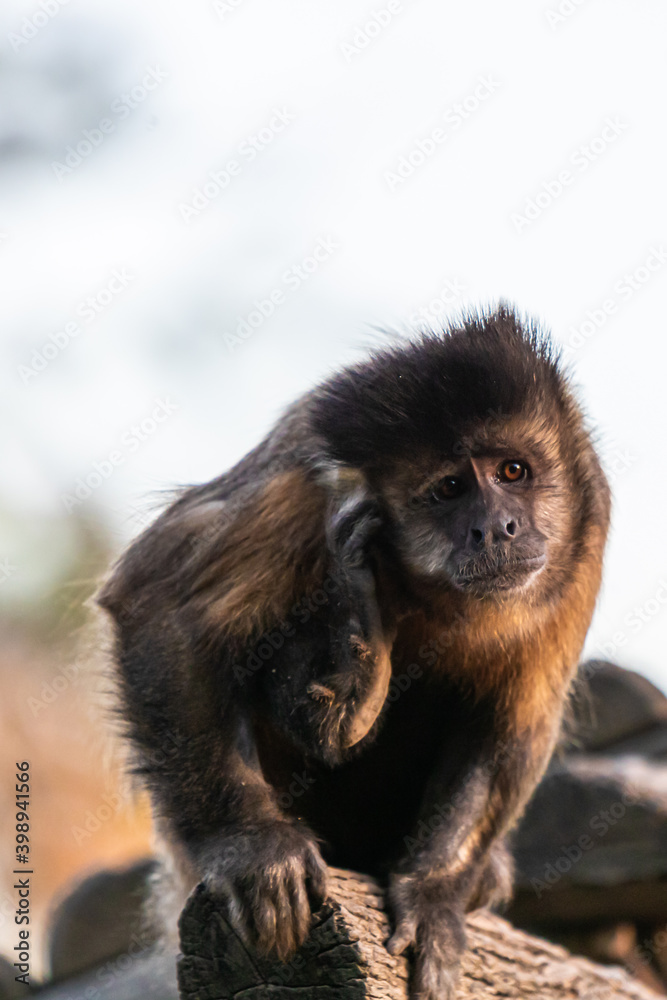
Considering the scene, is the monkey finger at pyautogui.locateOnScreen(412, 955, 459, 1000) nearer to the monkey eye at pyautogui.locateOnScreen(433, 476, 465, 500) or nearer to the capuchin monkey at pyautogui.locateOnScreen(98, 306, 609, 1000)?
the capuchin monkey at pyautogui.locateOnScreen(98, 306, 609, 1000)

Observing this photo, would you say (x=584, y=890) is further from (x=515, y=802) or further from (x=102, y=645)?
(x=102, y=645)

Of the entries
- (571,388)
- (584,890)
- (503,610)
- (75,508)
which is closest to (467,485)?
(503,610)

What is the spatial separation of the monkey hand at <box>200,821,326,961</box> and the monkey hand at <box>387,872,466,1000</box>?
452 mm

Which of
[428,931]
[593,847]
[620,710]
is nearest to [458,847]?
[428,931]

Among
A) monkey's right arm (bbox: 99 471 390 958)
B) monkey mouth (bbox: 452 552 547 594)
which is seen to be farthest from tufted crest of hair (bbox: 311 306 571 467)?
monkey mouth (bbox: 452 552 547 594)

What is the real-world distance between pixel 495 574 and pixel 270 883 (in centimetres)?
154

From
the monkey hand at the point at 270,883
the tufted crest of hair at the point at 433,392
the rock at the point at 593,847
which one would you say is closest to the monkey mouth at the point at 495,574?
the tufted crest of hair at the point at 433,392

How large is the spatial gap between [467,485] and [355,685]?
1.03 m

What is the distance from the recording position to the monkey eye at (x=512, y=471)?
4.58 meters

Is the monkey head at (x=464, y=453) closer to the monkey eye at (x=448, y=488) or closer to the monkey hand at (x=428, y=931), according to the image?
the monkey eye at (x=448, y=488)

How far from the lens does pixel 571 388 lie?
5.05 metres

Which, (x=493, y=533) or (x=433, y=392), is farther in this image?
(x=433, y=392)

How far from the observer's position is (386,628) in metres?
4.51

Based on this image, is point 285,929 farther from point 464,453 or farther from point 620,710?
point 620,710
